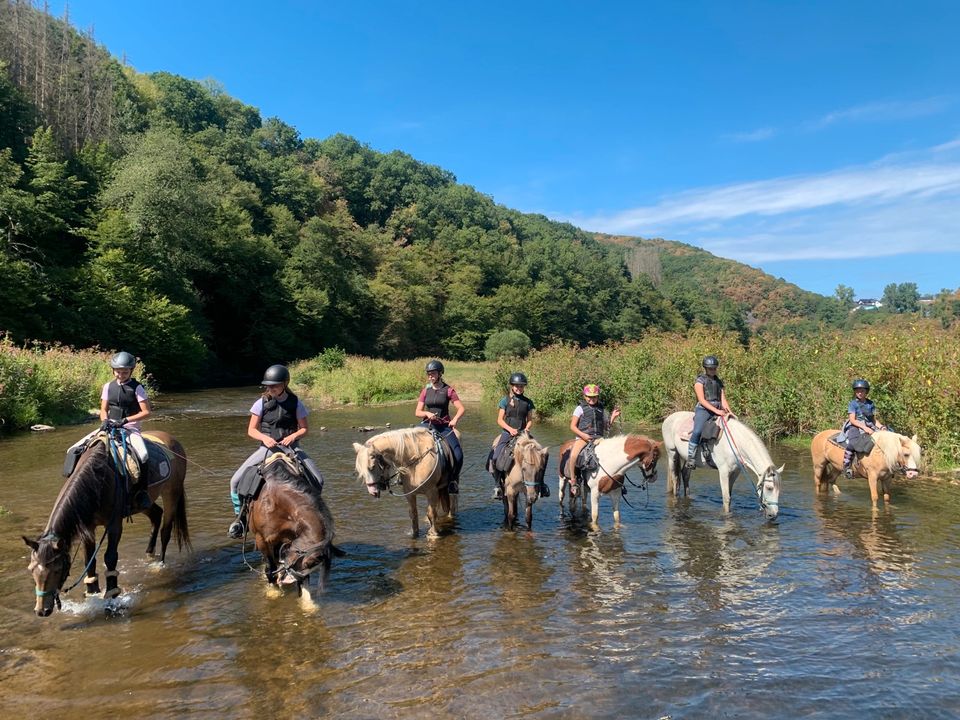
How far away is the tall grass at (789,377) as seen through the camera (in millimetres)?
14109

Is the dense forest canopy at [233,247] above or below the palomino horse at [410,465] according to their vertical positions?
above

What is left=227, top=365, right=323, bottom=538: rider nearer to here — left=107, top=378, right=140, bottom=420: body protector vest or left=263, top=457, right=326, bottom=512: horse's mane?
left=263, top=457, right=326, bottom=512: horse's mane

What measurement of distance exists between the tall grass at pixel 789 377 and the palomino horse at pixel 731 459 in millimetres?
6203

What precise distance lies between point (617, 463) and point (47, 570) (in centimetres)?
770

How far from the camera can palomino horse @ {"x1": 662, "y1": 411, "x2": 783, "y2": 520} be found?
10.2 metres

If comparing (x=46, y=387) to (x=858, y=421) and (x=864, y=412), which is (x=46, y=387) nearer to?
(x=858, y=421)

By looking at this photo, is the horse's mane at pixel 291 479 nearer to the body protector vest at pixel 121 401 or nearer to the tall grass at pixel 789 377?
the body protector vest at pixel 121 401

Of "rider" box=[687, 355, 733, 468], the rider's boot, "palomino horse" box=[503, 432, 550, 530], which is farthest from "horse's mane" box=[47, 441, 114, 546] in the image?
the rider's boot

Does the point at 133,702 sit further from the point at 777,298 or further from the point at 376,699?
the point at 777,298

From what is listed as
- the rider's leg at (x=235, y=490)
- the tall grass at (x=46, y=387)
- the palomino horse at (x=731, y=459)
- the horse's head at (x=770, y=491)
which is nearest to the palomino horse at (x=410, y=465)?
the rider's leg at (x=235, y=490)

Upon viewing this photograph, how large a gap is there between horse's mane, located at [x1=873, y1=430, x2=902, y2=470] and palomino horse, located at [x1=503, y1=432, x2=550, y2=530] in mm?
6454

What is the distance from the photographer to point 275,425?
7.59 metres

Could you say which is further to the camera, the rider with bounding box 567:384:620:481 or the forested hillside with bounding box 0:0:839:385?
the forested hillside with bounding box 0:0:839:385

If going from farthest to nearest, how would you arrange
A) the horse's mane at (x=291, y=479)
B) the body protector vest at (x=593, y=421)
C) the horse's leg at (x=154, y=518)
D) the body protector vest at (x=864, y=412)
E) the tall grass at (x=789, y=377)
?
1. the tall grass at (x=789, y=377)
2. the body protector vest at (x=864, y=412)
3. the body protector vest at (x=593, y=421)
4. the horse's leg at (x=154, y=518)
5. the horse's mane at (x=291, y=479)
